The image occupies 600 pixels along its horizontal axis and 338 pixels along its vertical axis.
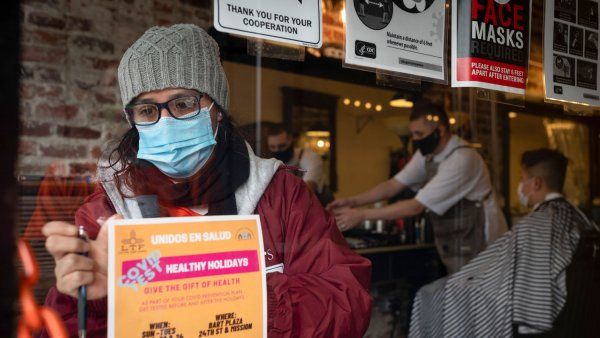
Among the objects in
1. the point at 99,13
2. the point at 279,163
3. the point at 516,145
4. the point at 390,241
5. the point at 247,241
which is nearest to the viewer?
the point at 247,241

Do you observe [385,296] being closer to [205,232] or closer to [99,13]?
[99,13]

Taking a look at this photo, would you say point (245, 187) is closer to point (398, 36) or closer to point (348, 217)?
point (398, 36)

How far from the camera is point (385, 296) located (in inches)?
151

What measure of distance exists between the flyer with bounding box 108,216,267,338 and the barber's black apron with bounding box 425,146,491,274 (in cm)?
291

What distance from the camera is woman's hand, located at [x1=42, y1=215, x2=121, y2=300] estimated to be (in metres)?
1.07

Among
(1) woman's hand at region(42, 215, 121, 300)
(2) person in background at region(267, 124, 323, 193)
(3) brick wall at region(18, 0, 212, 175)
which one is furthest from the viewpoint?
(2) person in background at region(267, 124, 323, 193)

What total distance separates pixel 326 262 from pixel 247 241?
12.1 inches

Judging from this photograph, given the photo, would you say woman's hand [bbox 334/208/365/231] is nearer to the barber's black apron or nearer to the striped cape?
the barber's black apron

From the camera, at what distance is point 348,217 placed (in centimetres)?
385

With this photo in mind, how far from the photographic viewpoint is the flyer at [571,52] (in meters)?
2.12

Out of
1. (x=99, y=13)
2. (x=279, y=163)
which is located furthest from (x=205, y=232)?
(x=99, y=13)

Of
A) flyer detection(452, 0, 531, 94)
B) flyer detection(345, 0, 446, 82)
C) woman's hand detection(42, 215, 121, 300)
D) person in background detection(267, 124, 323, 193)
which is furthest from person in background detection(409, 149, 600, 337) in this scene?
woman's hand detection(42, 215, 121, 300)

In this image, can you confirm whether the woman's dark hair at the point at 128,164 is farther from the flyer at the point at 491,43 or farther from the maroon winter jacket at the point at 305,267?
the flyer at the point at 491,43

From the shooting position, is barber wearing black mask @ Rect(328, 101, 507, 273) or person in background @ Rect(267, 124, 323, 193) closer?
person in background @ Rect(267, 124, 323, 193)
